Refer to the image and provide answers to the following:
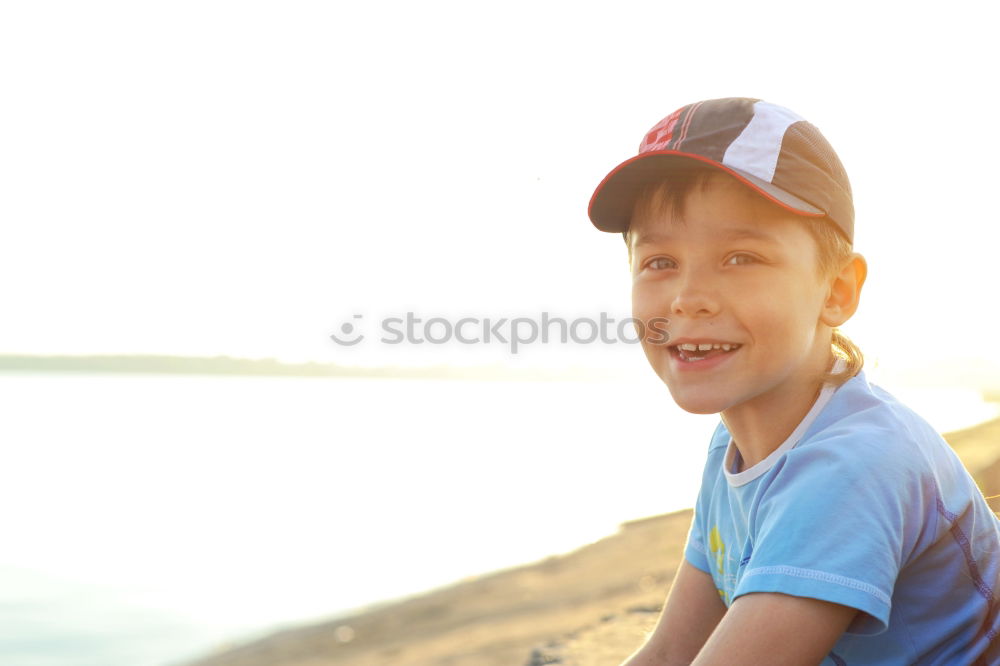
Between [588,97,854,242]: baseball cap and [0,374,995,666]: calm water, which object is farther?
[0,374,995,666]: calm water

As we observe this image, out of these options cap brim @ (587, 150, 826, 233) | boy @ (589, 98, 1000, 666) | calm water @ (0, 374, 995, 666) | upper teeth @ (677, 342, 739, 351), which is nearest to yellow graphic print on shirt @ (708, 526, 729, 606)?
boy @ (589, 98, 1000, 666)

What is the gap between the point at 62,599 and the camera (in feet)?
25.8

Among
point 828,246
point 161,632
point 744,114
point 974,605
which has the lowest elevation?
point 161,632

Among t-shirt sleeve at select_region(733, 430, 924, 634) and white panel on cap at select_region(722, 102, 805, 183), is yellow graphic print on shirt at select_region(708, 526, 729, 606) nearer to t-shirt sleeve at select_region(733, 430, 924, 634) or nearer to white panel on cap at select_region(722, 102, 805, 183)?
t-shirt sleeve at select_region(733, 430, 924, 634)

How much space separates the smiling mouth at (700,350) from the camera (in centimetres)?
154

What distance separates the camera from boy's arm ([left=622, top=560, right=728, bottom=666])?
179 cm

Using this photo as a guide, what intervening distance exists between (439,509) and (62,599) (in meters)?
4.18

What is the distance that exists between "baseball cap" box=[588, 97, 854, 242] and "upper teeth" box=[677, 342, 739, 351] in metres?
0.25

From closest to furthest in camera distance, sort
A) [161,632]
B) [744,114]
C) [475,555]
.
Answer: [744,114] → [161,632] → [475,555]

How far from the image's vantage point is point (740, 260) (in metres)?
1.52

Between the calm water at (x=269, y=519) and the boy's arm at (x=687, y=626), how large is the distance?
5436 mm

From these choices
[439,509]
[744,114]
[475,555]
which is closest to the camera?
[744,114]

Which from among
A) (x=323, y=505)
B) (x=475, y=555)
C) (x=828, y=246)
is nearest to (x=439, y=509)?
(x=323, y=505)

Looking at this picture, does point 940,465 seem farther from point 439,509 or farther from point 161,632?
point 439,509
